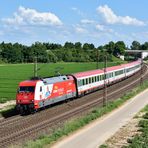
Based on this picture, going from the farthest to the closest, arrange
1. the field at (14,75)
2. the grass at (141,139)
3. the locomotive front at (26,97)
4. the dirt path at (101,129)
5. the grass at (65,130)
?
the field at (14,75) < the locomotive front at (26,97) < the dirt path at (101,129) < the grass at (65,130) < the grass at (141,139)

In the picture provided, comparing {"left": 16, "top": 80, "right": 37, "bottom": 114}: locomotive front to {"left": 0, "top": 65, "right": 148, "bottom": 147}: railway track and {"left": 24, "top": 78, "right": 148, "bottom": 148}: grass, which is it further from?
{"left": 24, "top": 78, "right": 148, "bottom": 148}: grass

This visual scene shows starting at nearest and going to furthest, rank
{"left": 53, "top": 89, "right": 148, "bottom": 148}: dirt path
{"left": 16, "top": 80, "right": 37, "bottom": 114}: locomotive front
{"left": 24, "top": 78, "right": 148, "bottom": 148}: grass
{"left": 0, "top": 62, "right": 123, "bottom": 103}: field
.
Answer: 1. {"left": 24, "top": 78, "right": 148, "bottom": 148}: grass
2. {"left": 53, "top": 89, "right": 148, "bottom": 148}: dirt path
3. {"left": 16, "top": 80, "right": 37, "bottom": 114}: locomotive front
4. {"left": 0, "top": 62, "right": 123, "bottom": 103}: field

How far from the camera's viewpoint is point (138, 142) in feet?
78.2

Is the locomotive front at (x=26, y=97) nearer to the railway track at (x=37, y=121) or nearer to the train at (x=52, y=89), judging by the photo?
the train at (x=52, y=89)

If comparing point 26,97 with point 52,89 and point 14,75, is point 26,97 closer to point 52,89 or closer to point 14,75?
point 52,89

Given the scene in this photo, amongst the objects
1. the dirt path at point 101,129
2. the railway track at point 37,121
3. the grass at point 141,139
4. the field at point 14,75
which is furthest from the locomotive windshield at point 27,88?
the grass at point 141,139

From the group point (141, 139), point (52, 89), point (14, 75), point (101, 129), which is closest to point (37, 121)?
point (52, 89)

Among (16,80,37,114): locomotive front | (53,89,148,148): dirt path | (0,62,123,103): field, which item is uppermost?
(16,80,37,114): locomotive front

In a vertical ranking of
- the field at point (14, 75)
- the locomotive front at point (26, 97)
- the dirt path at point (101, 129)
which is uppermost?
the locomotive front at point (26, 97)

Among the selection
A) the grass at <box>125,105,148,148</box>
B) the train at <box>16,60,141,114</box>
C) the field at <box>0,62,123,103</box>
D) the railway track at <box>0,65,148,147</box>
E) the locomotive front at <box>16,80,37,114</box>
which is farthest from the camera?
the field at <box>0,62,123,103</box>

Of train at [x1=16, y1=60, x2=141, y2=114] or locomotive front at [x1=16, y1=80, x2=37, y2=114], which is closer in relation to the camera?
locomotive front at [x1=16, y1=80, x2=37, y2=114]

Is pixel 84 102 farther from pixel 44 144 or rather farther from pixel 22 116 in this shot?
pixel 44 144

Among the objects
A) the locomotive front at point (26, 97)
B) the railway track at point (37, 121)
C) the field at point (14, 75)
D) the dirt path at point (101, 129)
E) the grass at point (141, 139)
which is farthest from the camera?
the field at point (14, 75)

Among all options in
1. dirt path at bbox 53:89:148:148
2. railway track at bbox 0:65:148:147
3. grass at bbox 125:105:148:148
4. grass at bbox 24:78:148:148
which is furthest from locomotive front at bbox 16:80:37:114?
grass at bbox 125:105:148:148
